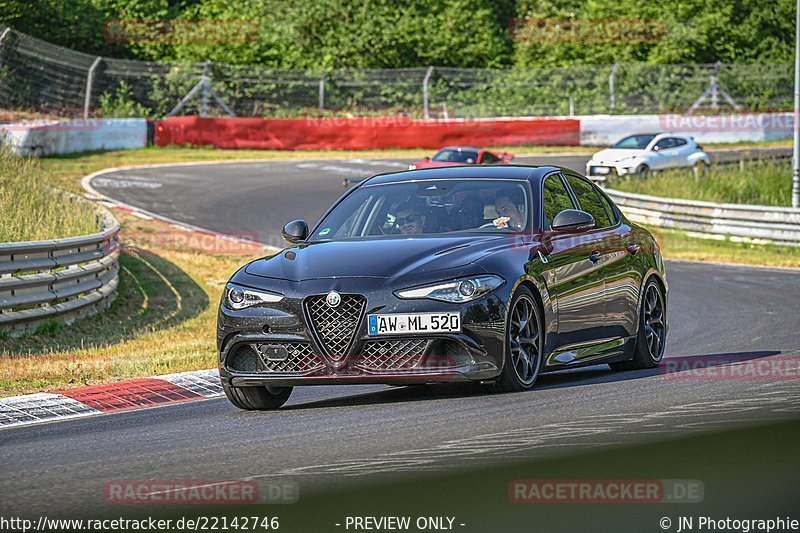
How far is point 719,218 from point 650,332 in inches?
685

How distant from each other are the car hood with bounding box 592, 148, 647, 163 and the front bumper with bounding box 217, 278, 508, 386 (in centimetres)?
2953

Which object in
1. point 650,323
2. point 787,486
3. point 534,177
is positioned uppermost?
point 534,177

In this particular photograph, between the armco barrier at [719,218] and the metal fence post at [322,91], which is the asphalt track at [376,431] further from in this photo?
the metal fence post at [322,91]

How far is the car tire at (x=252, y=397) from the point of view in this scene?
888 centimetres

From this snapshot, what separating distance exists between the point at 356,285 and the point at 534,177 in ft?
6.90

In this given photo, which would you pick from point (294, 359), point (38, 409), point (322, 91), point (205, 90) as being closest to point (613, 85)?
point (322, 91)

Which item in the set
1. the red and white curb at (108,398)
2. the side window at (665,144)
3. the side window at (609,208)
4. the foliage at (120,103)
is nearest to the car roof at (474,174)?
the side window at (609,208)

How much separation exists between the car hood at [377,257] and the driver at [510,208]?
11.2 inches

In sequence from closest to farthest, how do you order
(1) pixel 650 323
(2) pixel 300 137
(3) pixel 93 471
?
(3) pixel 93 471 < (1) pixel 650 323 < (2) pixel 300 137

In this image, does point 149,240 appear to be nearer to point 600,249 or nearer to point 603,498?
point 600,249

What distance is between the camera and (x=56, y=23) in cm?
5491

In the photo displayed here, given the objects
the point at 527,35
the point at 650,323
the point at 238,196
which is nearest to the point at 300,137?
the point at 238,196

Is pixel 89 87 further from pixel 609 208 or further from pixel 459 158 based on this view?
pixel 609 208

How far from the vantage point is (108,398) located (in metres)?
9.90
